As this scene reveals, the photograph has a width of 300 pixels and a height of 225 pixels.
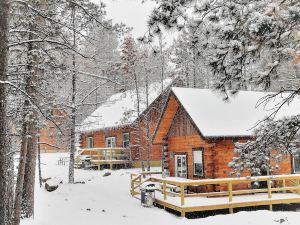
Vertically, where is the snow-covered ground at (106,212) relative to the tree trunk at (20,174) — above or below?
below

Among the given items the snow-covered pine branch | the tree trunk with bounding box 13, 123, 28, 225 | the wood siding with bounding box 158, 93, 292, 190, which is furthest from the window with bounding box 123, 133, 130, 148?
the snow-covered pine branch

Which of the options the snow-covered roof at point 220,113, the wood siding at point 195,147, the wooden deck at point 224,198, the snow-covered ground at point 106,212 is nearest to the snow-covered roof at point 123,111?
the wood siding at point 195,147

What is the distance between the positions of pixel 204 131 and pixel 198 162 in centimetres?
270

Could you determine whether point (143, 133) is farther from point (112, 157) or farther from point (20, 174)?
point (20, 174)

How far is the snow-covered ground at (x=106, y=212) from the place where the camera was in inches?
579

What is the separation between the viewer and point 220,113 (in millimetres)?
20594

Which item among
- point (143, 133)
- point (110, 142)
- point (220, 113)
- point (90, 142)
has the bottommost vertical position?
point (110, 142)

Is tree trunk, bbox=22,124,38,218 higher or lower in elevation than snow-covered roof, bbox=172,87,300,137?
lower

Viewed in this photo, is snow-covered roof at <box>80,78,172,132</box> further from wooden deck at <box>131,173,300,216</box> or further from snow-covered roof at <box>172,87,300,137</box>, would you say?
wooden deck at <box>131,173,300,216</box>

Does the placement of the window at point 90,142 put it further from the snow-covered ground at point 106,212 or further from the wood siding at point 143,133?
the snow-covered ground at point 106,212

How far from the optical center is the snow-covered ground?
1470 cm

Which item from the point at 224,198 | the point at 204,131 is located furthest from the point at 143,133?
the point at 224,198

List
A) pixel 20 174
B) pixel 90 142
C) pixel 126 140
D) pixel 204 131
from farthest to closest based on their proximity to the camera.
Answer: pixel 90 142 → pixel 126 140 → pixel 204 131 → pixel 20 174

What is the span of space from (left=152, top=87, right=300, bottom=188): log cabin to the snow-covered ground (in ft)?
12.1
